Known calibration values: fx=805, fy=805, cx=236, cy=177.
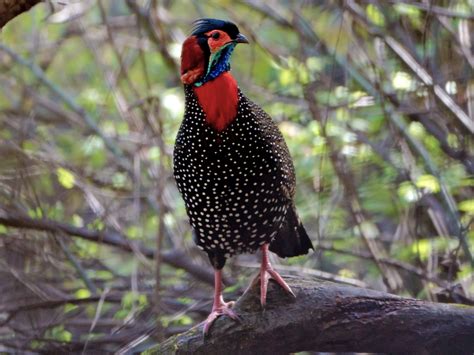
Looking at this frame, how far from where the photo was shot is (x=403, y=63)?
13.2 feet

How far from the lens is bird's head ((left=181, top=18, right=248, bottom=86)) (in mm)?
2521

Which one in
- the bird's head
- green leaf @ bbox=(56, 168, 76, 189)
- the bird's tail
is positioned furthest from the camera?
green leaf @ bbox=(56, 168, 76, 189)

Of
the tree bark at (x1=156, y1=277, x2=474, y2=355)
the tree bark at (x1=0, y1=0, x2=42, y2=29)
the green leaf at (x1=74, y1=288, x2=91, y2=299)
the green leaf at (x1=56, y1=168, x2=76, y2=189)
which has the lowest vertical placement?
the green leaf at (x1=74, y1=288, x2=91, y2=299)

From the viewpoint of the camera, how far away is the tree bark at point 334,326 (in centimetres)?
254

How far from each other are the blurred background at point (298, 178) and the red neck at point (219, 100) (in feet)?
3.06

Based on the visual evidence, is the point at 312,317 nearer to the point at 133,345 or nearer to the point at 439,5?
the point at 133,345

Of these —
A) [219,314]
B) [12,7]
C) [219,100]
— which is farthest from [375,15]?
[12,7]

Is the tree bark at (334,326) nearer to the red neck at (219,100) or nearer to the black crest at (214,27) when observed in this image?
the red neck at (219,100)

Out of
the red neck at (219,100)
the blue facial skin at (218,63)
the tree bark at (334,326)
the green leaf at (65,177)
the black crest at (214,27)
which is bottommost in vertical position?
the tree bark at (334,326)

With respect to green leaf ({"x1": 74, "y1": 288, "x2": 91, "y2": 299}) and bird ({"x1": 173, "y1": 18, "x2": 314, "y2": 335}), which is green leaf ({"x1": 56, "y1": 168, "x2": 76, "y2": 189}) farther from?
bird ({"x1": 173, "y1": 18, "x2": 314, "y2": 335})

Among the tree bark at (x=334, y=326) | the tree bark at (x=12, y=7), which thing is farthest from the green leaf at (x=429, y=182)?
the tree bark at (x=12, y=7)

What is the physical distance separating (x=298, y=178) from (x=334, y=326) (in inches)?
79.8

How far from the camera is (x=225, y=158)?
2617 mm

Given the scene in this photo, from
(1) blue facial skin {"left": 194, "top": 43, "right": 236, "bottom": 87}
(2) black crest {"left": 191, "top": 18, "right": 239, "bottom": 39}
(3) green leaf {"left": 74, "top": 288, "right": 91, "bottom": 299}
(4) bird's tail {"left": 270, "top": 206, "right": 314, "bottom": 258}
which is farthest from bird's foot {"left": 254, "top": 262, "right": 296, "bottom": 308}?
(3) green leaf {"left": 74, "top": 288, "right": 91, "bottom": 299}
